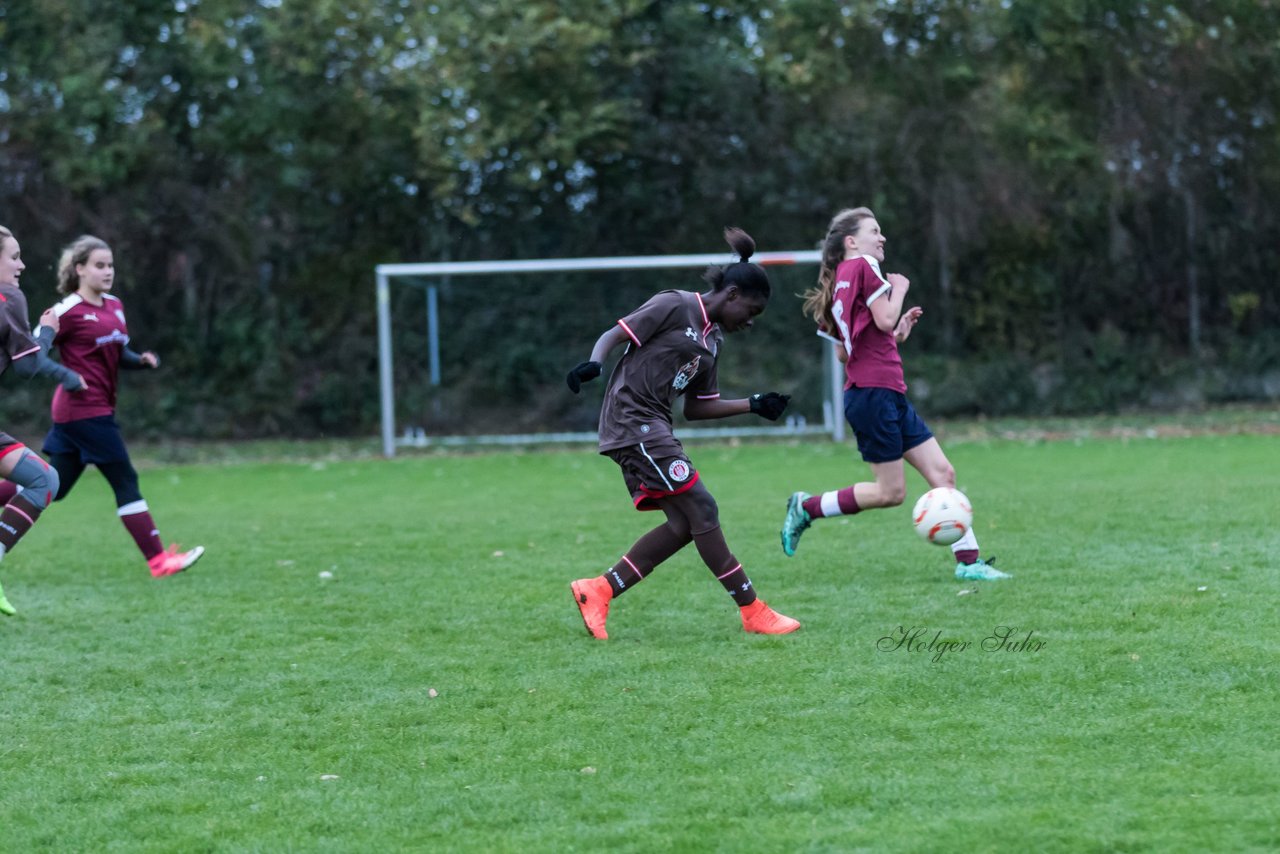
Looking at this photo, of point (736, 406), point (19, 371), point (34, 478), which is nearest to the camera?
point (736, 406)

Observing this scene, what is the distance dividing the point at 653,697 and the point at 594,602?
1.20 meters

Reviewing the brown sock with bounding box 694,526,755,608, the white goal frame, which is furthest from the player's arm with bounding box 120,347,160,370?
the white goal frame

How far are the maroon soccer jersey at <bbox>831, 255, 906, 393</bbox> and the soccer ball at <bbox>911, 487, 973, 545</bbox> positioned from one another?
58cm

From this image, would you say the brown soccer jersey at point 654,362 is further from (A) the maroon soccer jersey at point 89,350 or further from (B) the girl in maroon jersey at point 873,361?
(A) the maroon soccer jersey at point 89,350

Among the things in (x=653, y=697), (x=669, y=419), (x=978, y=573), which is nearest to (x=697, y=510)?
Result: (x=669, y=419)

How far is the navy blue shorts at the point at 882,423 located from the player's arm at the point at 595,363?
1.54m

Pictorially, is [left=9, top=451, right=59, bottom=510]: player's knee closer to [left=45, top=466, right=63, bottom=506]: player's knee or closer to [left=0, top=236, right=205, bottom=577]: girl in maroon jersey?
[left=45, top=466, right=63, bottom=506]: player's knee

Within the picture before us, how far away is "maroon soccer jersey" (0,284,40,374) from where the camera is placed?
6598 millimetres

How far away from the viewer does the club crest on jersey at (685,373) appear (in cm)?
609

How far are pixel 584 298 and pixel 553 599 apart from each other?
12173mm

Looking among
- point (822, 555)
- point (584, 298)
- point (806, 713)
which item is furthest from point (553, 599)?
point (584, 298)

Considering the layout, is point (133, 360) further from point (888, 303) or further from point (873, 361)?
point (888, 303)

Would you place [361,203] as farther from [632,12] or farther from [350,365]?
[632,12]

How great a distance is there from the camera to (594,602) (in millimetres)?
6055
